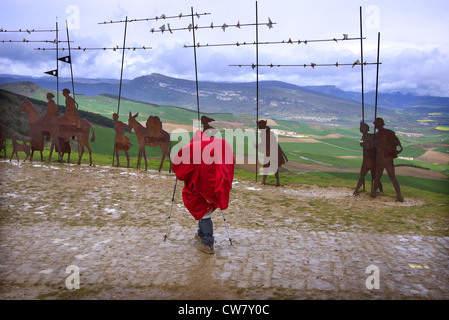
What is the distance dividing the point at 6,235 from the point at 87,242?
1372 mm

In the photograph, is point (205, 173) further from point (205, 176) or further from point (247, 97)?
point (247, 97)

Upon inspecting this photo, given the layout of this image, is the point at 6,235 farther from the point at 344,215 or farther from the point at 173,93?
the point at 173,93

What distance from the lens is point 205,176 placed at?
5629mm

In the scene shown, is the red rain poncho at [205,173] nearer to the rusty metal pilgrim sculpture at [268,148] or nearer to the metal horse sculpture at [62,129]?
the rusty metal pilgrim sculpture at [268,148]

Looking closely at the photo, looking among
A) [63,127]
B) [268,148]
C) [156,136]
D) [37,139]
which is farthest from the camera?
[37,139]

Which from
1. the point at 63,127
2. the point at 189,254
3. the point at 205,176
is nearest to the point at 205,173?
the point at 205,176

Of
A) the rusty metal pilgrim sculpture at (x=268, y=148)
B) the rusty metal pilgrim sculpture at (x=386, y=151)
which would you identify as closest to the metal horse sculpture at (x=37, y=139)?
the rusty metal pilgrim sculpture at (x=268, y=148)

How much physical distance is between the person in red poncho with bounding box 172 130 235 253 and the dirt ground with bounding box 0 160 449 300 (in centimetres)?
55

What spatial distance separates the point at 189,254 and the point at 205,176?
114 centimetres

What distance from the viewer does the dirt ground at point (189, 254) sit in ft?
15.0

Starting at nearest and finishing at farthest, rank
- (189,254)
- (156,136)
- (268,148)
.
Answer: (189,254), (268,148), (156,136)

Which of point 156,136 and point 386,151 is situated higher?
point 156,136

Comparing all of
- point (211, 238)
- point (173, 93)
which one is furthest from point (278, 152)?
point (173, 93)

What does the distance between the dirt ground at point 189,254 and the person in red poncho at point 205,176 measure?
21.8 inches
